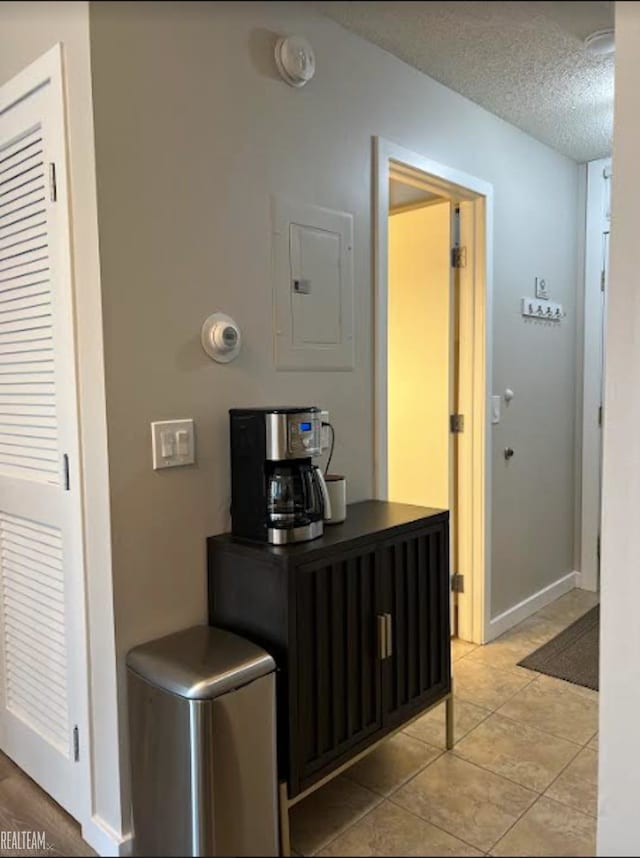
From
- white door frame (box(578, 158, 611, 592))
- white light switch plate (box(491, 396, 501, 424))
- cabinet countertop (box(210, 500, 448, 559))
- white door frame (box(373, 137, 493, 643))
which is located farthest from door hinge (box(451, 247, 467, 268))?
cabinet countertop (box(210, 500, 448, 559))

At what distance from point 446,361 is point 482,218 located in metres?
0.62

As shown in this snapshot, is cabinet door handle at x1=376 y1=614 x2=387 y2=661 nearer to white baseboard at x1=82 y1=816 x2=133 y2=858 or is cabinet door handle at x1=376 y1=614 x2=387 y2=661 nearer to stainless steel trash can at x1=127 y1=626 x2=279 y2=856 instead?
stainless steel trash can at x1=127 y1=626 x2=279 y2=856

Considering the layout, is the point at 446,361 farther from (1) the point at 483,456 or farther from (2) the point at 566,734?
(2) the point at 566,734

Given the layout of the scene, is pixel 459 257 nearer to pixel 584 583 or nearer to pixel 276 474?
pixel 276 474

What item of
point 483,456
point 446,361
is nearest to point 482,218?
point 446,361

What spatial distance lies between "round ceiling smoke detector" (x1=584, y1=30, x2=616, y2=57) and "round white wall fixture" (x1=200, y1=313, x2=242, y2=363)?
82 cm

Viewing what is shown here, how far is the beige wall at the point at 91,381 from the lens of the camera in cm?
95

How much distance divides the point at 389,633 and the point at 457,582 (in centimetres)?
125

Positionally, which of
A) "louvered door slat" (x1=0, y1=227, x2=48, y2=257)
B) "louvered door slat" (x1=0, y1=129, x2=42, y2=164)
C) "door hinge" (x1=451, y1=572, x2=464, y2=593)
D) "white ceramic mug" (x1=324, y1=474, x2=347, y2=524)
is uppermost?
"louvered door slat" (x1=0, y1=129, x2=42, y2=164)

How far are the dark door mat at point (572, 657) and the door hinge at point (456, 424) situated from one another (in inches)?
39.4

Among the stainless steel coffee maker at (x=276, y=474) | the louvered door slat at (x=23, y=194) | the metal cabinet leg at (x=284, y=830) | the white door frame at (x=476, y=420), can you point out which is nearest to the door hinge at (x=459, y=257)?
the white door frame at (x=476, y=420)

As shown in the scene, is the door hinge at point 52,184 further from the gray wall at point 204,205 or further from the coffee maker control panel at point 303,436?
the coffee maker control panel at point 303,436

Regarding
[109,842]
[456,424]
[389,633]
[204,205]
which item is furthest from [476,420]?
[109,842]

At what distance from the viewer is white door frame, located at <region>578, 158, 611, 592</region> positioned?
10.2 ft
